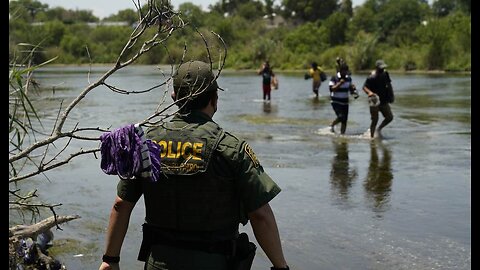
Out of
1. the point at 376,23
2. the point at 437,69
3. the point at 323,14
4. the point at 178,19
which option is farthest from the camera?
the point at 323,14

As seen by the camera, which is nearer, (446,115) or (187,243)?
(187,243)

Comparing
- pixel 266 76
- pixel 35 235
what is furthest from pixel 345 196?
pixel 266 76

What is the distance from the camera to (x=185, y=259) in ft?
11.3

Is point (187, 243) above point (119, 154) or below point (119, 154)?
below

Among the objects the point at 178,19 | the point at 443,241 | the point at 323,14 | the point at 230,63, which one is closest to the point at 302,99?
the point at 443,241

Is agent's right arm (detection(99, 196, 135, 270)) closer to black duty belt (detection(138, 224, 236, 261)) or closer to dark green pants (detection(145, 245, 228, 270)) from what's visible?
black duty belt (detection(138, 224, 236, 261))

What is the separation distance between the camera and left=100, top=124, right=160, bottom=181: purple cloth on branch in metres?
3.36

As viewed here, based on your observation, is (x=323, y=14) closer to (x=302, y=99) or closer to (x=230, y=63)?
(x=230, y=63)

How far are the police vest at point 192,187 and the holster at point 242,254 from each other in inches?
4.0

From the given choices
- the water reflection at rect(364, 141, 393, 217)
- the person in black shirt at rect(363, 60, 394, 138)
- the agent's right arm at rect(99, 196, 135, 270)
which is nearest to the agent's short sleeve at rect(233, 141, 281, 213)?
the agent's right arm at rect(99, 196, 135, 270)

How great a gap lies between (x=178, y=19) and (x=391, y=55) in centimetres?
5416

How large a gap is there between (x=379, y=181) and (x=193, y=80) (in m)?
6.28

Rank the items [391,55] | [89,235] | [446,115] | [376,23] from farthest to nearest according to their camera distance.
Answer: [376,23] < [391,55] < [446,115] < [89,235]

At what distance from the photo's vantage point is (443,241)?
266 inches
